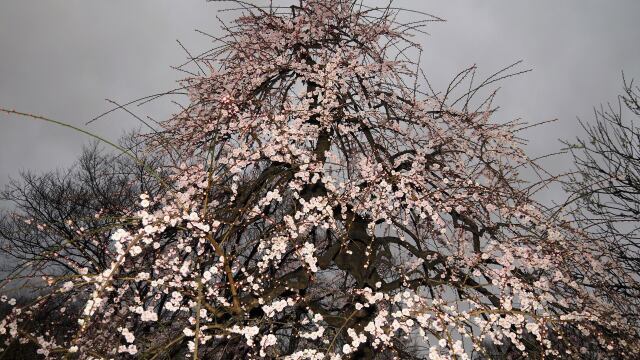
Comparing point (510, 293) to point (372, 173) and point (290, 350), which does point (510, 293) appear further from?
point (290, 350)

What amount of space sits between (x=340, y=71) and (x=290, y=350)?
3097 millimetres

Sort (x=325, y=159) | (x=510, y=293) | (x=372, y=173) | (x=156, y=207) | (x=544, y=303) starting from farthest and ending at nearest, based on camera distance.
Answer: (x=156, y=207) → (x=325, y=159) → (x=372, y=173) → (x=510, y=293) → (x=544, y=303)

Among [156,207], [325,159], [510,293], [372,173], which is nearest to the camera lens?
[510,293]

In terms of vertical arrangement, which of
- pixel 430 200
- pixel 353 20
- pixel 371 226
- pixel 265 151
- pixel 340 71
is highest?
pixel 353 20

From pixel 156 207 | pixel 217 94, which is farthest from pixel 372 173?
pixel 156 207

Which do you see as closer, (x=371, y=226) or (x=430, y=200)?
(x=371, y=226)

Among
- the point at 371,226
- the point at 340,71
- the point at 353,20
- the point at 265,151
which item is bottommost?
the point at 371,226

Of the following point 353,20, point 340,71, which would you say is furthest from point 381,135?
point 353,20

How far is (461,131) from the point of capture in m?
4.96

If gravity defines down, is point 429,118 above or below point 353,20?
below

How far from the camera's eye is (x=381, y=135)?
4.59m

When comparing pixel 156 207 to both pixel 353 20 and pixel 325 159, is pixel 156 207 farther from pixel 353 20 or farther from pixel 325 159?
pixel 353 20

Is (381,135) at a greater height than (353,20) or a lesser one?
lesser

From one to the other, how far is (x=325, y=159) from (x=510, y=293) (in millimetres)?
2315
